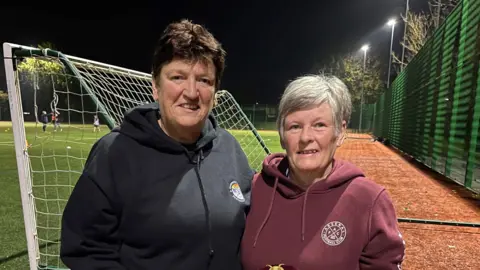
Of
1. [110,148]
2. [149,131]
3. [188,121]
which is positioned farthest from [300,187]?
[110,148]

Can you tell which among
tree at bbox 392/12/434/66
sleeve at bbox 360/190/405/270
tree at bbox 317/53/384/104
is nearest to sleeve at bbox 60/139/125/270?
sleeve at bbox 360/190/405/270

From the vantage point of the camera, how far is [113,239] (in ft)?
5.09

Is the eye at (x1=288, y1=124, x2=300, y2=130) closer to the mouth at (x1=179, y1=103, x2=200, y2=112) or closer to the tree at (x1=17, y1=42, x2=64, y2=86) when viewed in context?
the mouth at (x1=179, y1=103, x2=200, y2=112)

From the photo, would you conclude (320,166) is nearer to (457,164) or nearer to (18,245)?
(18,245)

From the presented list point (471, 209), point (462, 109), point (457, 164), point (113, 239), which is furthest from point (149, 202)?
point (457, 164)

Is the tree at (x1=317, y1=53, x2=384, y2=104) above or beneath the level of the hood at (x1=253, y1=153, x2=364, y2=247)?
above

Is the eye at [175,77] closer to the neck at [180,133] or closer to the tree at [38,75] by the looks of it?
the neck at [180,133]

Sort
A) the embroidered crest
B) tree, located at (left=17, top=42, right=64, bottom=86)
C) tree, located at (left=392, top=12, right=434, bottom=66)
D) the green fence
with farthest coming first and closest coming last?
tree, located at (left=392, top=12, right=434, bottom=66) → the green fence → tree, located at (left=17, top=42, right=64, bottom=86) → the embroidered crest

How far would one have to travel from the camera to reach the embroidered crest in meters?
1.59

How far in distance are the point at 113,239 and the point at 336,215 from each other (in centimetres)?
94

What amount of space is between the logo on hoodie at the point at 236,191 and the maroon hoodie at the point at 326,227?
0.10 metres

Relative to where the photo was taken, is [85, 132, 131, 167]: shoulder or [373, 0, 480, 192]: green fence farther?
[373, 0, 480, 192]: green fence

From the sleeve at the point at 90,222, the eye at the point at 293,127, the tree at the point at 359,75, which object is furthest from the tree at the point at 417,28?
the sleeve at the point at 90,222

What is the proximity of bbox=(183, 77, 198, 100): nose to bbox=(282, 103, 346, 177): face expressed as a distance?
0.46 meters
